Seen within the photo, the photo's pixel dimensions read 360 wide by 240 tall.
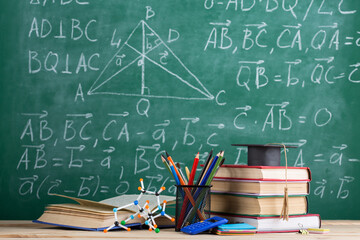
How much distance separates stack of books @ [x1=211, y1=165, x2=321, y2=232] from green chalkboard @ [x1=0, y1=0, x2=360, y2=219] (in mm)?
745

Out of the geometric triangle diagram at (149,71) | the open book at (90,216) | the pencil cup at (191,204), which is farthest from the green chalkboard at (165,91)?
the pencil cup at (191,204)

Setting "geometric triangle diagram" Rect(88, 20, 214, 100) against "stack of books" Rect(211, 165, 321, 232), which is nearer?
"stack of books" Rect(211, 165, 321, 232)

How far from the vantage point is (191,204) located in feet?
4.92

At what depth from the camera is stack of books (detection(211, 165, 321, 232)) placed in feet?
4.98

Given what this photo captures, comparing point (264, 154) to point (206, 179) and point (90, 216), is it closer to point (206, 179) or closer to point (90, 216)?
point (206, 179)

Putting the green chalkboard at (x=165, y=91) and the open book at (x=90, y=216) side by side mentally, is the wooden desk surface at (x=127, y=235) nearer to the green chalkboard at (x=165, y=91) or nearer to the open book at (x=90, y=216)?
the open book at (x=90, y=216)

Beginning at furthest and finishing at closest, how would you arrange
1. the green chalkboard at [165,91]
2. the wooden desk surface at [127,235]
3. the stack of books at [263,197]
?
the green chalkboard at [165,91] < the stack of books at [263,197] < the wooden desk surface at [127,235]

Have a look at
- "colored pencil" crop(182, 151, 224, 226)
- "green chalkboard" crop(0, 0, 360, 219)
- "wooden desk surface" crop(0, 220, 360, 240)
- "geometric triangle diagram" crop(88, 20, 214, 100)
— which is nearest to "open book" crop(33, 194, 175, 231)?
"wooden desk surface" crop(0, 220, 360, 240)

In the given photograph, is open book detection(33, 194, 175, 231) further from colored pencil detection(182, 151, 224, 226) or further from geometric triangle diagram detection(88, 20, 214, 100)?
geometric triangle diagram detection(88, 20, 214, 100)

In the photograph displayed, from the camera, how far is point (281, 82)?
2406 mm

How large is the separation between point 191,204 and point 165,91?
3.12ft

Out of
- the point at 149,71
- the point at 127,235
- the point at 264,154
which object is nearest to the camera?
the point at 127,235

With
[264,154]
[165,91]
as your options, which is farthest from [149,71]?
[264,154]

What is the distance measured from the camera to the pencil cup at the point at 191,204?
4.88 feet
